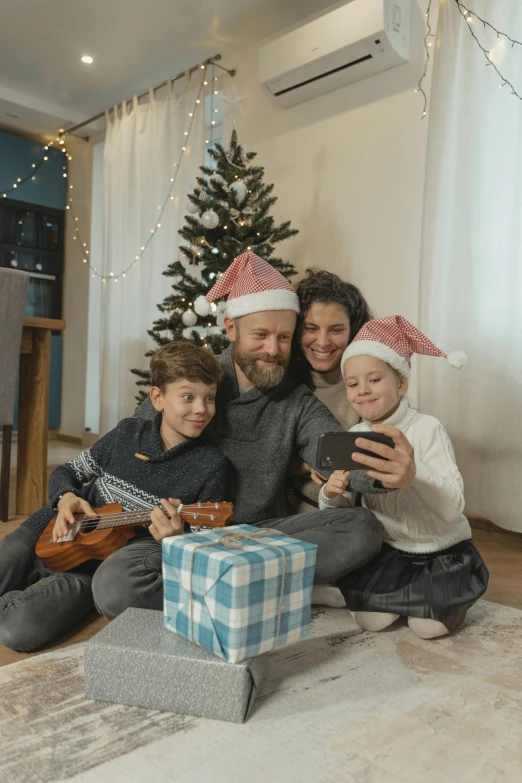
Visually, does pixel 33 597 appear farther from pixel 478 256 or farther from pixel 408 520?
pixel 478 256

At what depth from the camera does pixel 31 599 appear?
1.45 m

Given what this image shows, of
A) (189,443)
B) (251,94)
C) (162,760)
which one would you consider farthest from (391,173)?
(162,760)

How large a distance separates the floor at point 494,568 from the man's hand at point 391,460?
→ 76cm

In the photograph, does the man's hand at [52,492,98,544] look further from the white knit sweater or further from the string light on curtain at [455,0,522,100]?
the string light on curtain at [455,0,522,100]

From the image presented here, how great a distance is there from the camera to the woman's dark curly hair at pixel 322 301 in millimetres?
1919

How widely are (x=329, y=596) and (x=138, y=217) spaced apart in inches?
146

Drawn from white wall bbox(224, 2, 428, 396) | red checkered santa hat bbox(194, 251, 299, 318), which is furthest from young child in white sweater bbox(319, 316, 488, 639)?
white wall bbox(224, 2, 428, 396)

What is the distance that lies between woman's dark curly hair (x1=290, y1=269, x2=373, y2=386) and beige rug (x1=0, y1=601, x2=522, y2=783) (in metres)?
0.86

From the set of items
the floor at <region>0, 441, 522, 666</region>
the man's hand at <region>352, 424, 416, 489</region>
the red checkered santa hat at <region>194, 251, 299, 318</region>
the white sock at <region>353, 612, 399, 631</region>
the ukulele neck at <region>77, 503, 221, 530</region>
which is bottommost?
the floor at <region>0, 441, 522, 666</region>

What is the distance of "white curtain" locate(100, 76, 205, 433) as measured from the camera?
4387 mm

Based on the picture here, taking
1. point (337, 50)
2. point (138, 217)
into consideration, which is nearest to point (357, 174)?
point (337, 50)

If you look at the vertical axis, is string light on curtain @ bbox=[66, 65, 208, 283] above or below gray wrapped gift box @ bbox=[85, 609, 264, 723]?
above

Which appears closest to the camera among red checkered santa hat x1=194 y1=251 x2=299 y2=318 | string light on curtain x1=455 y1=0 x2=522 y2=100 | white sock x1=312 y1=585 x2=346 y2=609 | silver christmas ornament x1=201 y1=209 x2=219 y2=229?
white sock x1=312 y1=585 x2=346 y2=609

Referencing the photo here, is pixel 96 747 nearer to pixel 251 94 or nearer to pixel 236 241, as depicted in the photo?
pixel 236 241
